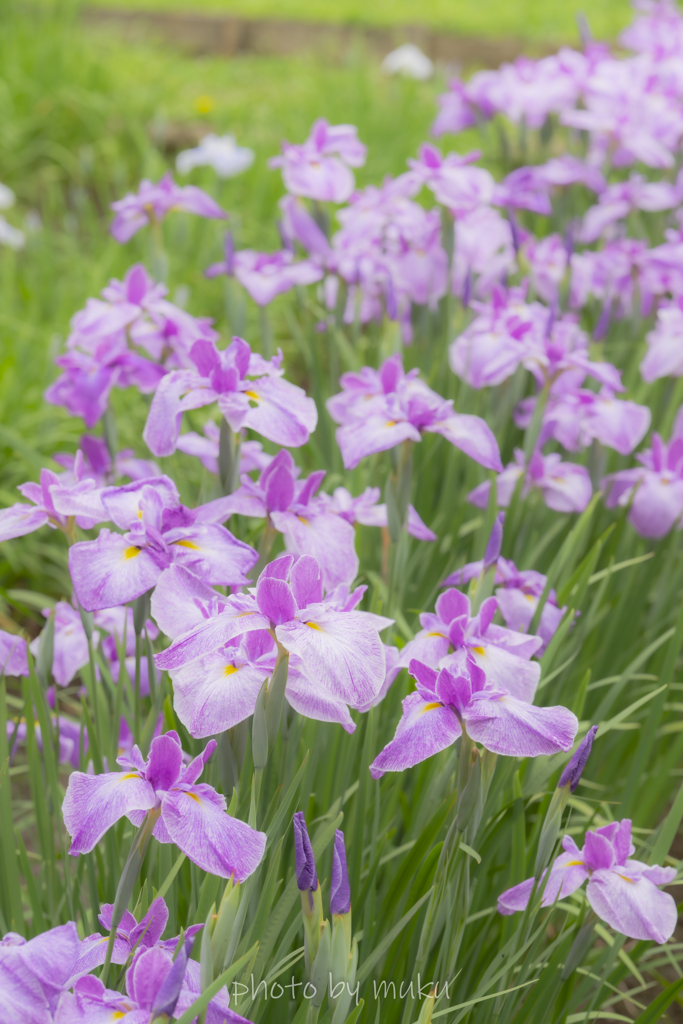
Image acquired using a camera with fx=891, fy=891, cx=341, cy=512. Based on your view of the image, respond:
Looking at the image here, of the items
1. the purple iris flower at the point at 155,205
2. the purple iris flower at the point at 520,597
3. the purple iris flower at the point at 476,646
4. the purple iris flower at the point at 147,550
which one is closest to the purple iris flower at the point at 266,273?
the purple iris flower at the point at 155,205

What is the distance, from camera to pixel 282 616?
2.84 feet

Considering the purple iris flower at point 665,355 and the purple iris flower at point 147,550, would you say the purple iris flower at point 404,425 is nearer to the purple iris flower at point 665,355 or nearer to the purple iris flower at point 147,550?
the purple iris flower at point 147,550

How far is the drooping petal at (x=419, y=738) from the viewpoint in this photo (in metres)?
0.85

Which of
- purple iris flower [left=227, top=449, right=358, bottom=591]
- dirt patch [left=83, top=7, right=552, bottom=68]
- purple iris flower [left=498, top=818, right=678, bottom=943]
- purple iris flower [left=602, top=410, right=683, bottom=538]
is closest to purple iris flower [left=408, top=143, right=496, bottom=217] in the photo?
purple iris flower [left=602, top=410, right=683, bottom=538]

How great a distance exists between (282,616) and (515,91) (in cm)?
261

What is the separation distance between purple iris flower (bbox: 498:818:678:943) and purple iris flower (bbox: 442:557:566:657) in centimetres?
37

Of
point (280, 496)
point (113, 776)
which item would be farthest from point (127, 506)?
point (113, 776)

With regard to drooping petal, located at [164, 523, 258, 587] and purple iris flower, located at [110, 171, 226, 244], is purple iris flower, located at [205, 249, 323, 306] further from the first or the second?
drooping petal, located at [164, 523, 258, 587]

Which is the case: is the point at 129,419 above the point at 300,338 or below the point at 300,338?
below

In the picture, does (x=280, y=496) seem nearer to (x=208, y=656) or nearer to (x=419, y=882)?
(x=208, y=656)

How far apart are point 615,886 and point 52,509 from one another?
0.79 meters

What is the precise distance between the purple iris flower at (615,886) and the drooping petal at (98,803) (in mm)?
469

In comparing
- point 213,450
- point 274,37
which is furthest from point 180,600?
point 274,37

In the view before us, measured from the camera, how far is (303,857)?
2.58ft
